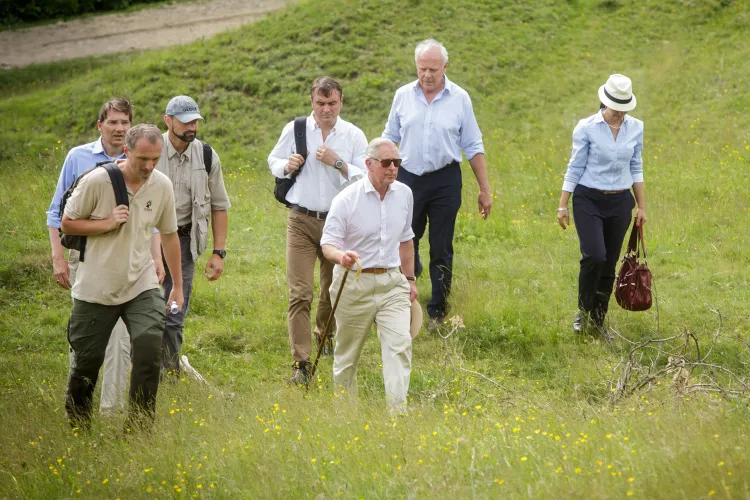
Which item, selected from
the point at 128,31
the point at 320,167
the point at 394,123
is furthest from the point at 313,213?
the point at 128,31

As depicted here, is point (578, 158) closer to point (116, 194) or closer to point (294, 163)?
point (294, 163)

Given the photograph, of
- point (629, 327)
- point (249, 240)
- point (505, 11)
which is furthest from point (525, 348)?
point (505, 11)

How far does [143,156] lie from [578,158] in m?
4.02

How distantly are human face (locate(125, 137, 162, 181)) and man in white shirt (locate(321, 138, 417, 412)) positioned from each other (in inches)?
50.6

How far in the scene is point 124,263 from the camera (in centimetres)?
582

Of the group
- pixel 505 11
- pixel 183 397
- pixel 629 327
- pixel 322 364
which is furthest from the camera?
pixel 505 11

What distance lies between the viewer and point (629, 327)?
27.8 ft

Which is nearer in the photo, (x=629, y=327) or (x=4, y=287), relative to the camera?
(x=629, y=327)

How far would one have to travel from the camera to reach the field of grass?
4805 millimetres

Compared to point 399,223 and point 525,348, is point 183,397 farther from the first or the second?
point 525,348

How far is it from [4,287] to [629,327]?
262 inches

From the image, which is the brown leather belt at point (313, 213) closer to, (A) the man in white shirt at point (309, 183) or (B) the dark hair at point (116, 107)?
(A) the man in white shirt at point (309, 183)

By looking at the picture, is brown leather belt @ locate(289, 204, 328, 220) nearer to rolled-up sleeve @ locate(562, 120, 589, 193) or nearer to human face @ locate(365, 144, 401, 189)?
human face @ locate(365, 144, 401, 189)

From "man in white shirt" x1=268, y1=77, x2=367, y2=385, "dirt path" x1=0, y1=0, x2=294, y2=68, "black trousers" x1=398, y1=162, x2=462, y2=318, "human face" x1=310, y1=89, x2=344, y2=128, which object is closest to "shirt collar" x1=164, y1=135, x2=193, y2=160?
"man in white shirt" x1=268, y1=77, x2=367, y2=385
